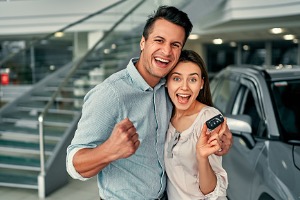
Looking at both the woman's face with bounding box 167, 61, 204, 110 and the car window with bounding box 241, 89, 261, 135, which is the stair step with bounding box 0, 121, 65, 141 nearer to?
the car window with bounding box 241, 89, 261, 135

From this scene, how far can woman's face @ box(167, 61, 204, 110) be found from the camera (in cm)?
147

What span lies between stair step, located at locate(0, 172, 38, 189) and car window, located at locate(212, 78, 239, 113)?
2487 mm

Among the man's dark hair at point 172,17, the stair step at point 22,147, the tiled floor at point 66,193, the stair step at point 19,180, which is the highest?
the man's dark hair at point 172,17

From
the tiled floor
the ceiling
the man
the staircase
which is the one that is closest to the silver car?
the man

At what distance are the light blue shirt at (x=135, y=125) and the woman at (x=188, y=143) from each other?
61mm

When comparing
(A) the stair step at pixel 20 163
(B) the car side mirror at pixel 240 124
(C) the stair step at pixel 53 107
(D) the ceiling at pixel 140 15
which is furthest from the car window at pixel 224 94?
(D) the ceiling at pixel 140 15

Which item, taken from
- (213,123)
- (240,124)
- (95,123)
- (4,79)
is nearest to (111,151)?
(95,123)

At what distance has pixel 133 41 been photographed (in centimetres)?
683

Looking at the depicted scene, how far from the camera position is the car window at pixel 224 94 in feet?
11.6

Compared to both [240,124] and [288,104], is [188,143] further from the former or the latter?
[288,104]

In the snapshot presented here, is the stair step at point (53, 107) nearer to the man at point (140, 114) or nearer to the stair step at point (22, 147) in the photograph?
the stair step at point (22, 147)

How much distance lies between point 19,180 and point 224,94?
112 inches

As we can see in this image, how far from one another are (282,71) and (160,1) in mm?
3841

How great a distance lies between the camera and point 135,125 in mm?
1287
